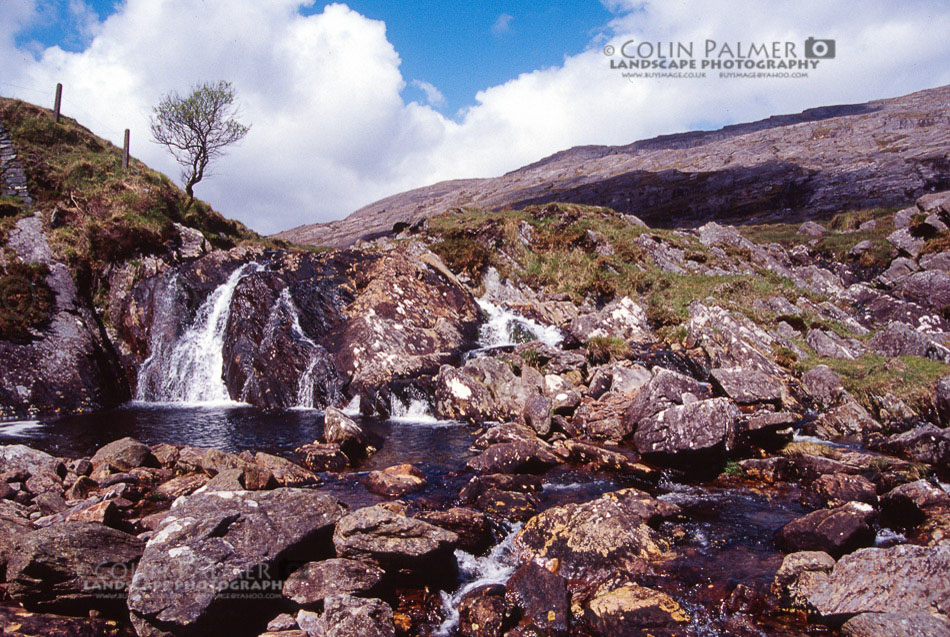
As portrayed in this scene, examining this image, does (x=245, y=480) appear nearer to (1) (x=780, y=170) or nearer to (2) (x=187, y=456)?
(2) (x=187, y=456)

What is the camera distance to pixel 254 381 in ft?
66.8

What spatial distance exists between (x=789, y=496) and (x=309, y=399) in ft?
55.8

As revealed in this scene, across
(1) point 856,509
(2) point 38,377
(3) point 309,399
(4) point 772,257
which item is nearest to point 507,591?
(1) point 856,509

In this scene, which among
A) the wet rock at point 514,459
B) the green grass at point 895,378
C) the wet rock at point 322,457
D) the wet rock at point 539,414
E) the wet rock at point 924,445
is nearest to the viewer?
the wet rock at point 924,445

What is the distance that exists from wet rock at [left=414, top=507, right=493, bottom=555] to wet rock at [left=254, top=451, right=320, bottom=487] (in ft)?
13.7

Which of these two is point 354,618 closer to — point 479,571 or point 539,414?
point 479,571

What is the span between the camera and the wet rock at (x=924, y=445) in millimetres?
10719

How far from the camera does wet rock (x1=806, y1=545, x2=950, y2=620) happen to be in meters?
5.52

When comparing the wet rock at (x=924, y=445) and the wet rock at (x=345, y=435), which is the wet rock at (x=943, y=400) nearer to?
the wet rock at (x=924, y=445)

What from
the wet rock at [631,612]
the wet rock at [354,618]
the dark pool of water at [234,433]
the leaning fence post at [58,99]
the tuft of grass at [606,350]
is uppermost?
the leaning fence post at [58,99]

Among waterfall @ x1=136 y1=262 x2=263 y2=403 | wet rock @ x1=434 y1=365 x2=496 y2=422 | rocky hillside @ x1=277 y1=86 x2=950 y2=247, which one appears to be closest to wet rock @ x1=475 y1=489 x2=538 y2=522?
wet rock @ x1=434 y1=365 x2=496 y2=422

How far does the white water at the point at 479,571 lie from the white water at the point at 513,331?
52.3 ft

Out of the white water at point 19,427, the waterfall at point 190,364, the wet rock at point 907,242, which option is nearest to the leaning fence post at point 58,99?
the waterfall at point 190,364

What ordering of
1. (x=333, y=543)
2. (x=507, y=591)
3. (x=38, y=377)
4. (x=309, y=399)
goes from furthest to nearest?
(x=309, y=399) < (x=38, y=377) < (x=333, y=543) < (x=507, y=591)
